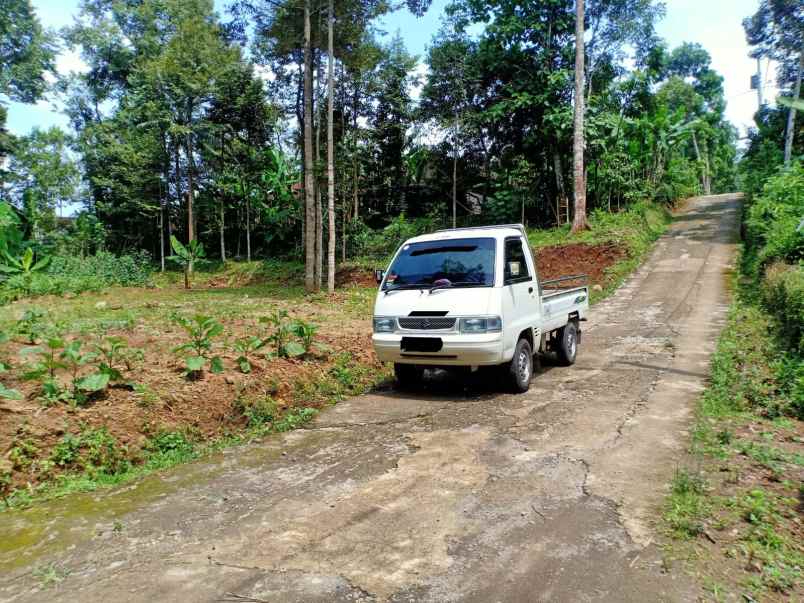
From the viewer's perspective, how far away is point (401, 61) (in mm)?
29344

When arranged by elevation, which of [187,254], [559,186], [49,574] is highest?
[559,186]

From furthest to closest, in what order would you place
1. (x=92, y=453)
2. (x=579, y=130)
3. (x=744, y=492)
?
(x=579, y=130) → (x=92, y=453) → (x=744, y=492)

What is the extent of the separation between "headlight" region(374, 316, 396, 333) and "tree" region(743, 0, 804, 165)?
2668 cm

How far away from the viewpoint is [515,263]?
738 centimetres

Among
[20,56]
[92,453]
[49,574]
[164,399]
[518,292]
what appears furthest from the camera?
[20,56]

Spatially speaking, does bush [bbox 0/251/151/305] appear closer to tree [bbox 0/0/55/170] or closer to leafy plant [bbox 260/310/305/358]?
tree [bbox 0/0/55/170]

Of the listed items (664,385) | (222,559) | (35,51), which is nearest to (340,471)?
(222,559)

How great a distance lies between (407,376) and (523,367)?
1671 mm

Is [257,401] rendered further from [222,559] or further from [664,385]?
[664,385]

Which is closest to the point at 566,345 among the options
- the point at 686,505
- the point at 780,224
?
the point at 686,505

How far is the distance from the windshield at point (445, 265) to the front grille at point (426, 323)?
0.51m

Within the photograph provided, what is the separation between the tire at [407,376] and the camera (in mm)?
7723

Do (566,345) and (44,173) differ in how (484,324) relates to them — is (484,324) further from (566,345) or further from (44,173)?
(44,173)

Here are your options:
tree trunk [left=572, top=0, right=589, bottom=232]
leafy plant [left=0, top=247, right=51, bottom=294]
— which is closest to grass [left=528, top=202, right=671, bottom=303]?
tree trunk [left=572, top=0, right=589, bottom=232]
